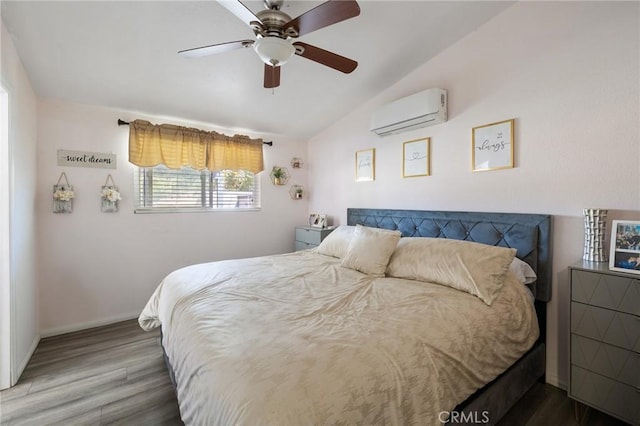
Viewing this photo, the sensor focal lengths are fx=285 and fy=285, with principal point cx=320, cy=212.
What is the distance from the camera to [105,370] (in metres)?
2.16

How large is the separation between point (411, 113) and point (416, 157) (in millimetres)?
438

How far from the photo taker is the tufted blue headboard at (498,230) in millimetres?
2025

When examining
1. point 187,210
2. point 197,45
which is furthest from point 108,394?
point 197,45

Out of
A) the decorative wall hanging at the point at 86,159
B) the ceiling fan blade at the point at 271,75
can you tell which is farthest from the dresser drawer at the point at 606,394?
the decorative wall hanging at the point at 86,159

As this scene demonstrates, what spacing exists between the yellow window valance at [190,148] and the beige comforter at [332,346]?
1.73 metres

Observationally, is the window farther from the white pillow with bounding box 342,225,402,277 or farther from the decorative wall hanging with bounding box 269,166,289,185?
the white pillow with bounding box 342,225,402,277

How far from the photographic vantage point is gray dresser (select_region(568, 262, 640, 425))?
4.88 feet

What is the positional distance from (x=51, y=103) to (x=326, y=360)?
342 cm

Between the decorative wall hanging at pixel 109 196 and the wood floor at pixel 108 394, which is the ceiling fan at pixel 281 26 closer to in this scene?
the decorative wall hanging at pixel 109 196

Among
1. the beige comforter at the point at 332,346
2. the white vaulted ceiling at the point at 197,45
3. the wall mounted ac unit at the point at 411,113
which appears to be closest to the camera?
the beige comforter at the point at 332,346

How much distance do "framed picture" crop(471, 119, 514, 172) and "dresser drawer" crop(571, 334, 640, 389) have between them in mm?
1261

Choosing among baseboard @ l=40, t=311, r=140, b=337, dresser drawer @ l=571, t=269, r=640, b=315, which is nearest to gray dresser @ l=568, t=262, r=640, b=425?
dresser drawer @ l=571, t=269, r=640, b=315

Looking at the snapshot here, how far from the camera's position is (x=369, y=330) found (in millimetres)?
1253

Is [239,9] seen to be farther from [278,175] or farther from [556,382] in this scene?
[556,382]
